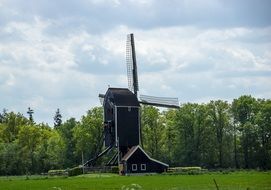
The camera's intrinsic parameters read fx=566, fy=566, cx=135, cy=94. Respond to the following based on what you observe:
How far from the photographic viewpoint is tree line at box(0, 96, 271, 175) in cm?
7350

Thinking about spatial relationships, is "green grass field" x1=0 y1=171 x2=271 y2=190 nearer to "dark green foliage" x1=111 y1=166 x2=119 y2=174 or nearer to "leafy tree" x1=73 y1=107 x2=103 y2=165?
"dark green foliage" x1=111 y1=166 x2=119 y2=174

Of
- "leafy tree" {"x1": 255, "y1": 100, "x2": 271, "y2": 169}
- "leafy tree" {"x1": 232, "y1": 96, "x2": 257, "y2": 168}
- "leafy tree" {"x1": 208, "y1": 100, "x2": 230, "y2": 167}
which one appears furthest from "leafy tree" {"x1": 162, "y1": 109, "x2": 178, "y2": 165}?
"leafy tree" {"x1": 255, "y1": 100, "x2": 271, "y2": 169}

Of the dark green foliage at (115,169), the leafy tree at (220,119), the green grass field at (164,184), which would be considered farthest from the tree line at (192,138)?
the green grass field at (164,184)

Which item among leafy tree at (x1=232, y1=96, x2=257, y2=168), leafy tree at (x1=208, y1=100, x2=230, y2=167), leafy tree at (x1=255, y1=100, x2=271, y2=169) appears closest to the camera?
leafy tree at (x1=255, y1=100, x2=271, y2=169)

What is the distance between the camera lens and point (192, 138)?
7600cm

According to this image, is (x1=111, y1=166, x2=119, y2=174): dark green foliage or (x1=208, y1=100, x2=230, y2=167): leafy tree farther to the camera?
(x1=208, y1=100, x2=230, y2=167): leafy tree

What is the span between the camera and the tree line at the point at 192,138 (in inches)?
2894

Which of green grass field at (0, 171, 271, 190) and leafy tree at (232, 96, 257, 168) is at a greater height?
leafy tree at (232, 96, 257, 168)

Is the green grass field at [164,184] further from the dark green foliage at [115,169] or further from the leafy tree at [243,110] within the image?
the leafy tree at [243,110]

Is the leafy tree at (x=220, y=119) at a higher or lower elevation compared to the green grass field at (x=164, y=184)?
higher

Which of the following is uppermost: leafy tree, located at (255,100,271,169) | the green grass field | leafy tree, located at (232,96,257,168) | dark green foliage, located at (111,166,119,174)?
leafy tree, located at (232,96,257,168)

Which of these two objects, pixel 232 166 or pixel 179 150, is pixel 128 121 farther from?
pixel 232 166

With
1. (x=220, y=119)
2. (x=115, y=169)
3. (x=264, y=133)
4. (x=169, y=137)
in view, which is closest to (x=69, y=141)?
(x=169, y=137)

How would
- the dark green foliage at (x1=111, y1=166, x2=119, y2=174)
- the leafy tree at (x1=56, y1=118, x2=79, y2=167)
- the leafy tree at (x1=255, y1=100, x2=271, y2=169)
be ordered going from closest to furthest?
the dark green foliage at (x1=111, y1=166, x2=119, y2=174) < the leafy tree at (x1=255, y1=100, x2=271, y2=169) < the leafy tree at (x1=56, y1=118, x2=79, y2=167)
